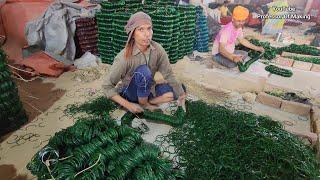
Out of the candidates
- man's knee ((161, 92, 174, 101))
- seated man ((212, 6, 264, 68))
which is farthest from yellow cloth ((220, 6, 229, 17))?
man's knee ((161, 92, 174, 101))

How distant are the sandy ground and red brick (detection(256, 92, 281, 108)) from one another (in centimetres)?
10

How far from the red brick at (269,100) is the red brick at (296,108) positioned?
0.09 meters

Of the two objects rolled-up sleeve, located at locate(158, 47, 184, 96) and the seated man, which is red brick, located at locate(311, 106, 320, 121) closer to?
the seated man

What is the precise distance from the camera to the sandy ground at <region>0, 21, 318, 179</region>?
3453mm

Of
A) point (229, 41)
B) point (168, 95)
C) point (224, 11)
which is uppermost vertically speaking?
point (229, 41)

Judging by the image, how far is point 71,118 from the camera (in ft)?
13.9

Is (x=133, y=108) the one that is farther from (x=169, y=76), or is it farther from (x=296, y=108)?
(x=296, y=108)

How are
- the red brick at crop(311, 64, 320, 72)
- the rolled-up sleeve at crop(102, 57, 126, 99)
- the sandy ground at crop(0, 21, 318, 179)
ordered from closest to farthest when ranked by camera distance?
the sandy ground at crop(0, 21, 318, 179), the rolled-up sleeve at crop(102, 57, 126, 99), the red brick at crop(311, 64, 320, 72)

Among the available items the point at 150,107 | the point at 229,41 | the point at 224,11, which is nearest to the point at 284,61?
the point at 229,41

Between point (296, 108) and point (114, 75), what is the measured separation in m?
3.09

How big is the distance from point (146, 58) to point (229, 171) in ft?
5.94

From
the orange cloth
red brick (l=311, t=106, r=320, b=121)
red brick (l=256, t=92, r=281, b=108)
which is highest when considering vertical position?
the orange cloth

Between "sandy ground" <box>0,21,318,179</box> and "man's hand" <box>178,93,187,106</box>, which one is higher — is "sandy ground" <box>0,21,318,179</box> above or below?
below

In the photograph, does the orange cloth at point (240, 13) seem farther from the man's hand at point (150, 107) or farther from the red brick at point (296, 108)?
the man's hand at point (150, 107)
